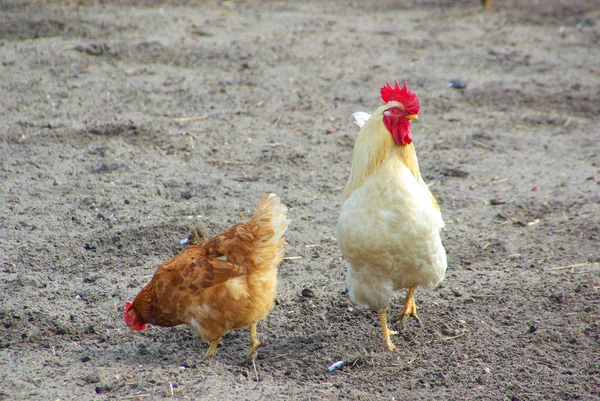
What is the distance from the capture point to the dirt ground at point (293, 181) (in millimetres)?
3773

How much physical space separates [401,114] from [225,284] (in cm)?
153

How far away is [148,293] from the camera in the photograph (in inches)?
155

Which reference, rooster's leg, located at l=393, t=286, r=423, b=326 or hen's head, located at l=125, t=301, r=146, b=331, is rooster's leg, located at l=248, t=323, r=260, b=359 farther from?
rooster's leg, located at l=393, t=286, r=423, b=326

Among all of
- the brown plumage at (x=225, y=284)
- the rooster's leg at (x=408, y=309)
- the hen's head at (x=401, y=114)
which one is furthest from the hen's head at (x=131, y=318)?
the hen's head at (x=401, y=114)

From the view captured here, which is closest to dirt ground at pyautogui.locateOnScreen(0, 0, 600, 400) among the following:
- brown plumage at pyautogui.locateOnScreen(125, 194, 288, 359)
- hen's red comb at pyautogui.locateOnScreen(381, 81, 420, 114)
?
brown plumage at pyautogui.locateOnScreen(125, 194, 288, 359)

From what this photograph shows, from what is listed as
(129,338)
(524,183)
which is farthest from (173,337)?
(524,183)

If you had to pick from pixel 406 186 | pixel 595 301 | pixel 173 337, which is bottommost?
pixel 173 337

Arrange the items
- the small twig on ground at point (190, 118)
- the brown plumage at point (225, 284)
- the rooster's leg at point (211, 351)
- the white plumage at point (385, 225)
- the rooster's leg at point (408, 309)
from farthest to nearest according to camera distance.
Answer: the small twig on ground at point (190, 118) < the rooster's leg at point (408, 309) < the rooster's leg at point (211, 351) < the brown plumage at point (225, 284) < the white plumage at point (385, 225)

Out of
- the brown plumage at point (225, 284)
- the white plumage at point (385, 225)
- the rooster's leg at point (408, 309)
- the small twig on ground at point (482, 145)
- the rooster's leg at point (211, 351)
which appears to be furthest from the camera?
the small twig on ground at point (482, 145)

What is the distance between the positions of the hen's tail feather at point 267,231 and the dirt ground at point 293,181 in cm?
67

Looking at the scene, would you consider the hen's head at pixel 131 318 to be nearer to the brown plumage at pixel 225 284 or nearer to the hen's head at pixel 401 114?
the brown plumage at pixel 225 284

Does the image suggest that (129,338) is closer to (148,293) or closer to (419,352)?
(148,293)

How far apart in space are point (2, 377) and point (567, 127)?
6.77 m

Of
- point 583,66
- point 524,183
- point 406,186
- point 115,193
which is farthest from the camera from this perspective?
point 583,66
